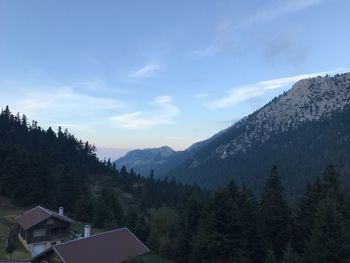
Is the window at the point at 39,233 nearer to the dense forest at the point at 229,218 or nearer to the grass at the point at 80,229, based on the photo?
the grass at the point at 80,229

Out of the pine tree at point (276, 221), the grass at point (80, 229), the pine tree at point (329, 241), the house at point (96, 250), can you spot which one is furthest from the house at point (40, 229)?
the pine tree at point (329, 241)

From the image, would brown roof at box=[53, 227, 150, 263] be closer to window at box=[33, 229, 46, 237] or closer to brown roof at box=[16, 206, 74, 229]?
brown roof at box=[16, 206, 74, 229]

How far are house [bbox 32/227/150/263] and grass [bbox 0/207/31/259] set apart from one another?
39.6 feet

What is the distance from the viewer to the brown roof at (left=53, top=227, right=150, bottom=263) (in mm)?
37031

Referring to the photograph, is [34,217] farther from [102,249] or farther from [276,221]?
[276,221]

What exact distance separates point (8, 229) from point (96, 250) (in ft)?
90.5

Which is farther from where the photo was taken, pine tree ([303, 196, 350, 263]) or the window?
the window

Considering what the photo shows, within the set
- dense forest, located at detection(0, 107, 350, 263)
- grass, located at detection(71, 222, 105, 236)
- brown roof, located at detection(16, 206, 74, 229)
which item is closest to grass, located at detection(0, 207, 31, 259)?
brown roof, located at detection(16, 206, 74, 229)

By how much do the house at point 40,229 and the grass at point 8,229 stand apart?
113 centimetres

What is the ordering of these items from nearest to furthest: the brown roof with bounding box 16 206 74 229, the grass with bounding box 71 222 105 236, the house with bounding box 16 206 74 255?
the house with bounding box 16 206 74 255
the brown roof with bounding box 16 206 74 229
the grass with bounding box 71 222 105 236

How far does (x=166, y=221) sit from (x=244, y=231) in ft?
89.9

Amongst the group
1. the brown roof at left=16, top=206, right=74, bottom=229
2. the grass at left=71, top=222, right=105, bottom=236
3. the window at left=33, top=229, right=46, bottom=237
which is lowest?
the grass at left=71, top=222, right=105, bottom=236

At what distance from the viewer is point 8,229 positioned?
60.0 m

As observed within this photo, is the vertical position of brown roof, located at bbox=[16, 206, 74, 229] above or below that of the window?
above
